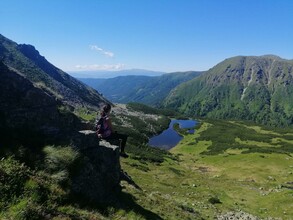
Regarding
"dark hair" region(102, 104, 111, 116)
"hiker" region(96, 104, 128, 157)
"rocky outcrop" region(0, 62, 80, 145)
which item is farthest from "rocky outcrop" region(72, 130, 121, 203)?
"dark hair" region(102, 104, 111, 116)

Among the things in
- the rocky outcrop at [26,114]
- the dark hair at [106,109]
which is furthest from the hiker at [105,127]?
the rocky outcrop at [26,114]

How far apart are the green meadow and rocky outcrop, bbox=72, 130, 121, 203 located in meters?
2.02

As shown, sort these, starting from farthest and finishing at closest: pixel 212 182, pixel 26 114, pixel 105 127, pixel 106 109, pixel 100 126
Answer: pixel 212 182 < pixel 105 127 < pixel 100 126 < pixel 106 109 < pixel 26 114

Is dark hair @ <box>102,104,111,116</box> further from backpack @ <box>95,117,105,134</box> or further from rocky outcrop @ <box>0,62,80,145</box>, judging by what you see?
rocky outcrop @ <box>0,62,80,145</box>

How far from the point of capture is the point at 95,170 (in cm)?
2075

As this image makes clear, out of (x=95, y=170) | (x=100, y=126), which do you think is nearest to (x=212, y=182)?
(x=100, y=126)

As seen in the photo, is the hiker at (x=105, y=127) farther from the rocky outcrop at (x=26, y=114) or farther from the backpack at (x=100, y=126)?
the rocky outcrop at (x=26, y=114)

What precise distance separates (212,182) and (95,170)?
68555 millimetres

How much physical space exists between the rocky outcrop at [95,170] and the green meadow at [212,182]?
2.02 metres

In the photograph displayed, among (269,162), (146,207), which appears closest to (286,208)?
(146,207)

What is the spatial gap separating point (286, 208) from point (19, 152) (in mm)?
47454

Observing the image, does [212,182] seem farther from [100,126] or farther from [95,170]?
[95,170]

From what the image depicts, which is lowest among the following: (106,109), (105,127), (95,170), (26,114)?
(95,170)

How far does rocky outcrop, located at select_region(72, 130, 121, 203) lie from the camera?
61.8 ft
